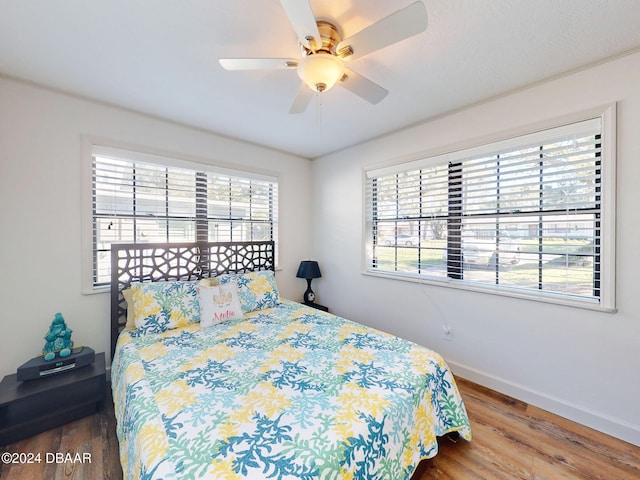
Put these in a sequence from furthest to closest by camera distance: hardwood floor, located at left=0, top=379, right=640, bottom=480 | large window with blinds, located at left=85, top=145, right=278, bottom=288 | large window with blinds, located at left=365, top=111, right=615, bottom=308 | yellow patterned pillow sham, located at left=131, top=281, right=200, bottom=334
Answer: large window with blinds, located at left=85, top=145, right=278, bottom=288, yellow patterned pillow sham, located at left=131, top=281, right=200, bottom=334, large window with blinds, located at left=365, top=111, right=615, bottom=308, hardwood floor, located at left=0, top=379, right=640, bottom=480

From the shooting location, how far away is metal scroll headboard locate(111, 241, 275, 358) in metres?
2.29

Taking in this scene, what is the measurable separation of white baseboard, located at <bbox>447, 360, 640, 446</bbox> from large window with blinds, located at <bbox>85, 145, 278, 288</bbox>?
2.66m

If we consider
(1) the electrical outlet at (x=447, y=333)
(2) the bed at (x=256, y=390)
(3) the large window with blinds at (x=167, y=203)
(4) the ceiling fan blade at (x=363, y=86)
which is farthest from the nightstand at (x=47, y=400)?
(1) the electrical outlet at (x=447, y=333)

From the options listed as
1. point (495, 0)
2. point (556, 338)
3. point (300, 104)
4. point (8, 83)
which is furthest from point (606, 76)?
point (8, 83)

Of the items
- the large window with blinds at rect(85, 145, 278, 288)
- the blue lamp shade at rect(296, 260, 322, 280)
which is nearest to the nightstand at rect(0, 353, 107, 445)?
the large window with blinds at rect(85, 145, 278, 288)

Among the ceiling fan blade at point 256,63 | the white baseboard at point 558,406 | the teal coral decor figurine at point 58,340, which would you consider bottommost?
the white baseboard at point 558,406

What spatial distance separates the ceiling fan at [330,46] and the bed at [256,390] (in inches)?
63.3

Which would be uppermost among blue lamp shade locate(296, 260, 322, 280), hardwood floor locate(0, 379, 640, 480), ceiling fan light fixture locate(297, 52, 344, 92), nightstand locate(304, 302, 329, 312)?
ceiling fan light fixture locate(297, 52, 344, 92)

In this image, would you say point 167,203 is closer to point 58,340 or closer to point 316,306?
point 58,340

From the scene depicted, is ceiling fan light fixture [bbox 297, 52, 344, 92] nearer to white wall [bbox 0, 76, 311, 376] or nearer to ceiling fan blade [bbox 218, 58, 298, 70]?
ceiling fan blade [bbox 218, 58, 298, 70]

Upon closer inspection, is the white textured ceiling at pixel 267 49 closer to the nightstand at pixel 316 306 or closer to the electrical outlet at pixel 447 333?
the electrical outlet at pixel 447 333

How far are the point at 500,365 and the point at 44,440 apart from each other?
11.0 feet

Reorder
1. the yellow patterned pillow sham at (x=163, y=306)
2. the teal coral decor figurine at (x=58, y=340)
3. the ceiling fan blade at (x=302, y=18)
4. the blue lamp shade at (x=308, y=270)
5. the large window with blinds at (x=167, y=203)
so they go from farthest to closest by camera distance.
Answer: the blue lamp shade at (x=308, y=270), the large window with blinds at (x=167, y=203), the yellow patterned pillow sham at (x=163, y=306), the teal coral decor figurine at (x=58, y=340), the ceiling fan blade at (x=302, y=18)

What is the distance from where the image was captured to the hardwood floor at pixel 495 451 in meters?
1.50
